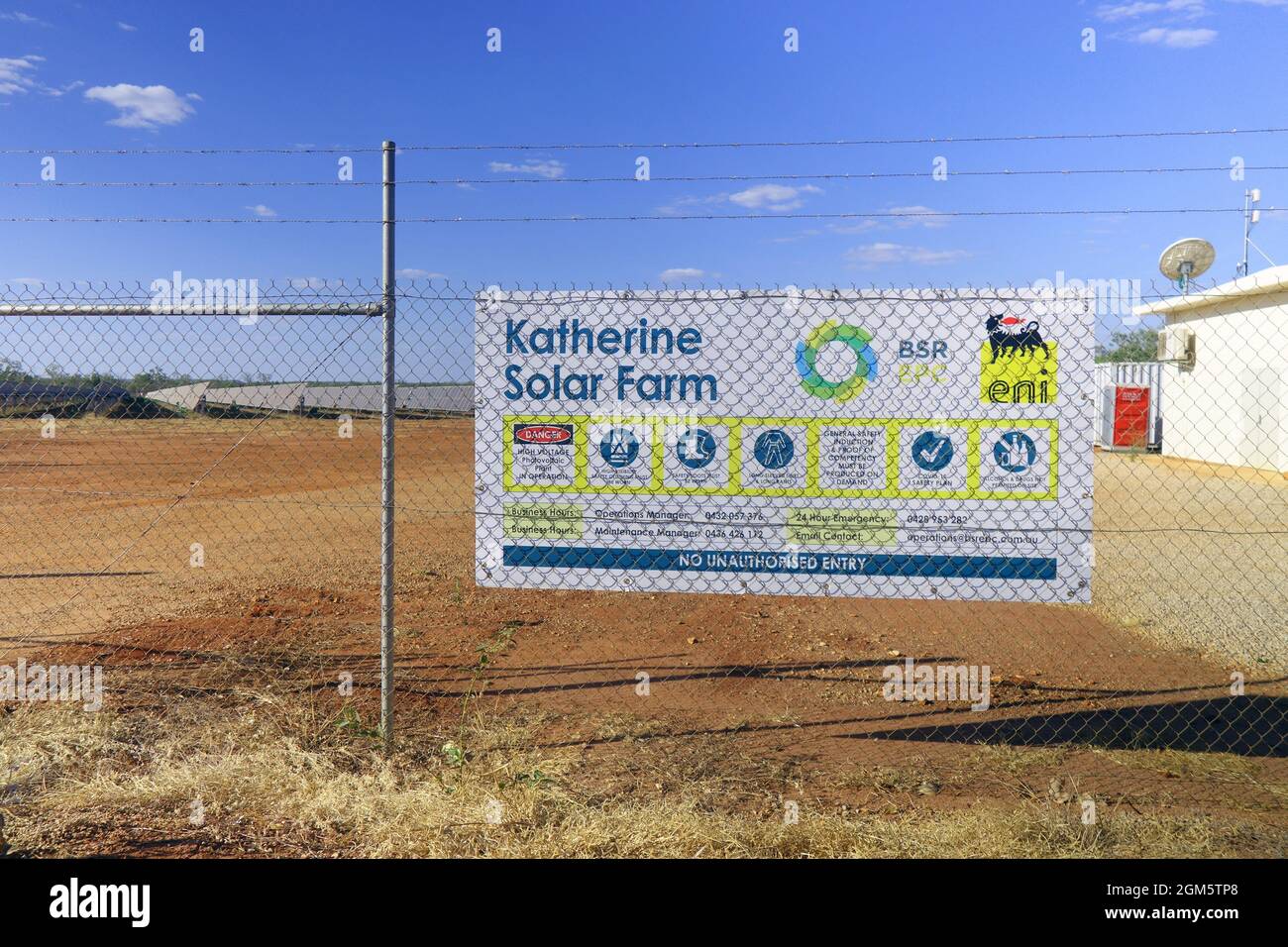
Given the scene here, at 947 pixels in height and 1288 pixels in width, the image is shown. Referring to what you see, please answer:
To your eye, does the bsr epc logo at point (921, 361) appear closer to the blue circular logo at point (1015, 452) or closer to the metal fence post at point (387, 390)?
the blue circular logo at point (1015, 452)

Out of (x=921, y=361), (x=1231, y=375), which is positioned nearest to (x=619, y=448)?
(x=921, y=361)

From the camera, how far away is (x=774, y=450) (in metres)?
4.45

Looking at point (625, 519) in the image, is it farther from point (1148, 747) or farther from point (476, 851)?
point (1148, 747)

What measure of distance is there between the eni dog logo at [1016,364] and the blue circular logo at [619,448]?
1.68 m

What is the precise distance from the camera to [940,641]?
6910 mm

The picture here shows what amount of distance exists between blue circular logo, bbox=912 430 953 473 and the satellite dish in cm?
1784

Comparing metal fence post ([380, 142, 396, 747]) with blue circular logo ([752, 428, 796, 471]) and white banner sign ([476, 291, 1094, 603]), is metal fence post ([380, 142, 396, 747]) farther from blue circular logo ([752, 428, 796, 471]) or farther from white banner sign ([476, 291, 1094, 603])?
blue circular logo ([752, 428, 796, 471])

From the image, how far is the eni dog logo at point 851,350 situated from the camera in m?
4.38

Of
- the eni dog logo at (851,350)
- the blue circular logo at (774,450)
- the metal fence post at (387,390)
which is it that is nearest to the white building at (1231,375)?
the eni dog logo at (851,350)

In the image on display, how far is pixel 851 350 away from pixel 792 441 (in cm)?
52

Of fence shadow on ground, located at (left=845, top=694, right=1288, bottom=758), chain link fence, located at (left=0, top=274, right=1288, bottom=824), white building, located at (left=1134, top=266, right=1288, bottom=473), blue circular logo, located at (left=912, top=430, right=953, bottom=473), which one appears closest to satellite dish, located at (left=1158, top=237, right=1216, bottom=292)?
white building, located at (left=1134, top=266, right=1288, bottom=473)

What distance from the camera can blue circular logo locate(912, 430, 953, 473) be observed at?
4.34 meters

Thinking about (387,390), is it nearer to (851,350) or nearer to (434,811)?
(434,811)

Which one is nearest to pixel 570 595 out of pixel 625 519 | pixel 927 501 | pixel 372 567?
pixel 372 567
